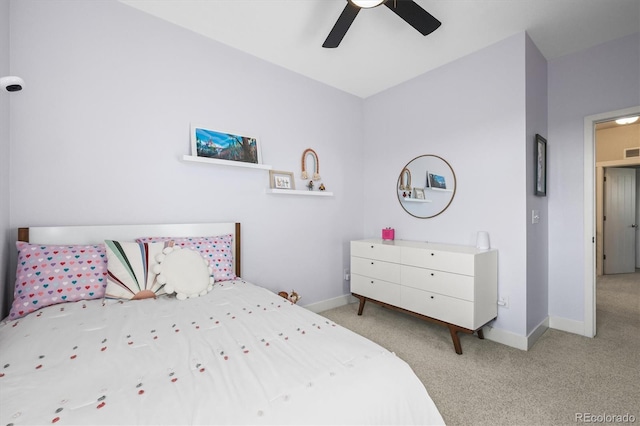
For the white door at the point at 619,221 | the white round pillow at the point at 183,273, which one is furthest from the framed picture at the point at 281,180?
the white door at the point at 619,221

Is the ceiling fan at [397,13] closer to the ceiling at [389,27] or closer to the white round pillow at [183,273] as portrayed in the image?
the ceiling at [389,27]

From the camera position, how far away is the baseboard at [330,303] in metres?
3.22

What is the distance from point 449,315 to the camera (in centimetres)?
239

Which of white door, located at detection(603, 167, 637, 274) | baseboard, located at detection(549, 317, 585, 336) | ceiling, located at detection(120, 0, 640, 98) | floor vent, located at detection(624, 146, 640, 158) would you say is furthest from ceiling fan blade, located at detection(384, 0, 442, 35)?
white door, located at detection(603, 167, 637, 274)

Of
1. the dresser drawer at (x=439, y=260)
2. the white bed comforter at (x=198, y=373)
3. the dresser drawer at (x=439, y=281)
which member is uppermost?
the dresser drawer at (x=439, y=260)

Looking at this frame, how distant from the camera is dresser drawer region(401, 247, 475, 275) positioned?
7.50 ft

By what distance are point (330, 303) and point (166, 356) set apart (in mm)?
Answer: 2488

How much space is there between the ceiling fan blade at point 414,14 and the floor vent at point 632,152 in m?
5.07

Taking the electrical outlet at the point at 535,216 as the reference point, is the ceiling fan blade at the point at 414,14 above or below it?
above

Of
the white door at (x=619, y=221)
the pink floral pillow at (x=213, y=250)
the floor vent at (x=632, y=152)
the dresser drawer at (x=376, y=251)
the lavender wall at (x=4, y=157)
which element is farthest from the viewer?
the white door at (x=619, y=221)

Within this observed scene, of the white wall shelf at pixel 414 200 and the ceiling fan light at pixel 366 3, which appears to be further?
the white wall shelf at pixel 414 200

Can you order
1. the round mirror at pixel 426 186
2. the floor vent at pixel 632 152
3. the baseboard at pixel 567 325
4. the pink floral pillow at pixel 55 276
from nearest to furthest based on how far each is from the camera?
1. the pink floral pillow at pixel 55 276
2. the baseboard at pixel 567 325
3. the round mirror at pixel 426 186
4. the floor vent at pixel 632 152

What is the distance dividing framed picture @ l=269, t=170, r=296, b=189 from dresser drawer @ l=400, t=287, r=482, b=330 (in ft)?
5.08

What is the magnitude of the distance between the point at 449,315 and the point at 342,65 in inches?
103
